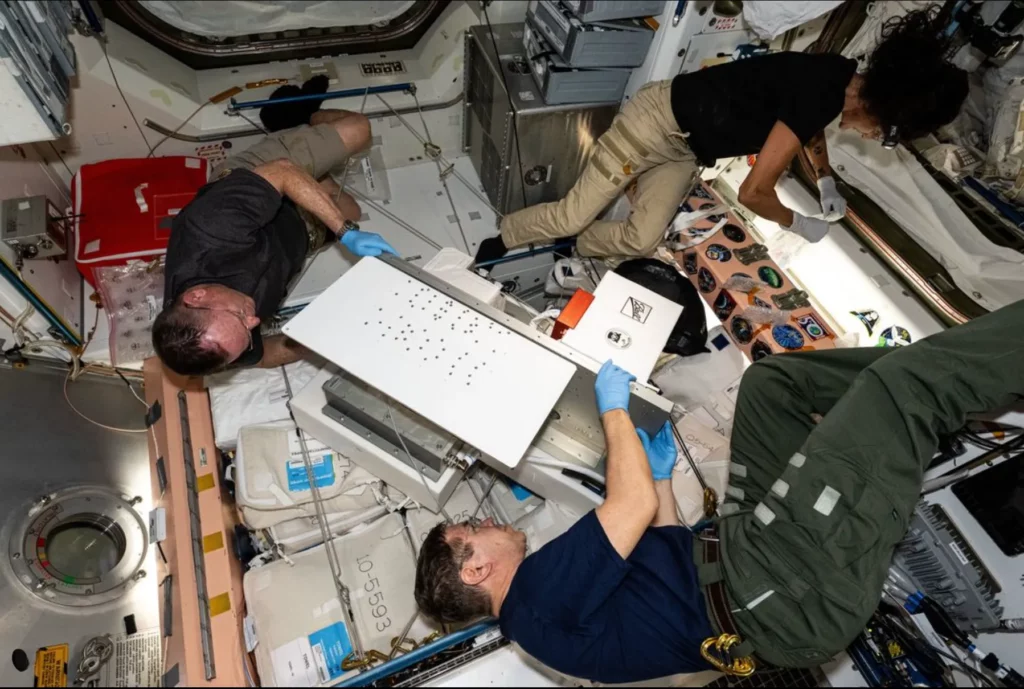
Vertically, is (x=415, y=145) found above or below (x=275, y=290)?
above

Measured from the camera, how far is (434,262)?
1.77 meters

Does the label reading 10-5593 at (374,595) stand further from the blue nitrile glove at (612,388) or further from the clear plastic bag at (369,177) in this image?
the clear plastic bag at (369,177)

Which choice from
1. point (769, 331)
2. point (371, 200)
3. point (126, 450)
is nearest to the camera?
point (126, 450)

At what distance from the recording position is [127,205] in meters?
2.29

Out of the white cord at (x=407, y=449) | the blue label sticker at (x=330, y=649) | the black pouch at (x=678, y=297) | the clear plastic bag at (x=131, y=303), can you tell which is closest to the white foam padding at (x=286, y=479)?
the white cord at (x=407, y=449)

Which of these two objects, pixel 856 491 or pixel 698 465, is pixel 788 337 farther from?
pixel 856 491

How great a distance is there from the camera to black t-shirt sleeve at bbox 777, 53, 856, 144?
1.83 m

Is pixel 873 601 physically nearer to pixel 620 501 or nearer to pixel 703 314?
pixel 620 501

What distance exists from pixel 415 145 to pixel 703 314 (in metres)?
1.74

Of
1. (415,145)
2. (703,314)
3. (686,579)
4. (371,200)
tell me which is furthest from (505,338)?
(415,145)

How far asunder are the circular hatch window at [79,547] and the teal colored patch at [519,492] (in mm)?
1183

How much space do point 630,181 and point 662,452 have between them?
3.94 ft

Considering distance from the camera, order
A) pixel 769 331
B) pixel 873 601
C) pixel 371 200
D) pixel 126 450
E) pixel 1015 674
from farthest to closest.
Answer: pixel 371 200 → pixel 769 331 → pixel 126 450 → pixel 1015 674 → pixel 873 601

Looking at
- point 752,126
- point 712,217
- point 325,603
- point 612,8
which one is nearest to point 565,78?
point 612,8
